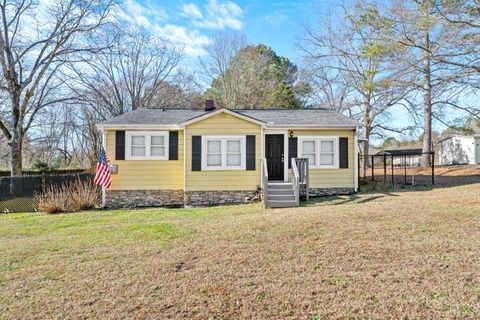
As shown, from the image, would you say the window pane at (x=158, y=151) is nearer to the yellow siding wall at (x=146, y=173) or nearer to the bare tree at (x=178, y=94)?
the yellow siding wall at (x=146, y=173)

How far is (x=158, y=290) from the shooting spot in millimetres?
4016

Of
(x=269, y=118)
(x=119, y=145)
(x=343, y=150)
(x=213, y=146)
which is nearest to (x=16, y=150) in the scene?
(x=119, y=145)

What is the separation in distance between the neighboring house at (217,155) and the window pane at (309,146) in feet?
0.09

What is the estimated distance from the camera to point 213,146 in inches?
488

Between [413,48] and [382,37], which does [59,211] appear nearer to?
[382,37]

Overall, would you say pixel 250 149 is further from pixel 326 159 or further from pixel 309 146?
pixel 326 159

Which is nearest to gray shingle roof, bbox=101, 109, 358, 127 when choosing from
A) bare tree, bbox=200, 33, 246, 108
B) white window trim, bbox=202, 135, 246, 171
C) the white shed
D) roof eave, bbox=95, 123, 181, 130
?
roof eave, bbox=95, 123, 181, 130

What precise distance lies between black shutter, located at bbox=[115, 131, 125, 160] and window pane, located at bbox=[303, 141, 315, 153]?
6962 mm

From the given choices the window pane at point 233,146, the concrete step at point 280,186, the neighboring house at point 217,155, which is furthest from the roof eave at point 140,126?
the concrete step at point 280,186

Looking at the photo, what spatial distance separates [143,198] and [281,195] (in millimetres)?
5398

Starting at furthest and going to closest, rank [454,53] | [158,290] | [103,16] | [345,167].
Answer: [103,16], [345,167], [454,53], [158,290]

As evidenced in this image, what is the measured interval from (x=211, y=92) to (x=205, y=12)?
16573 mm

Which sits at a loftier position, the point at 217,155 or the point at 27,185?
the point at 217,155

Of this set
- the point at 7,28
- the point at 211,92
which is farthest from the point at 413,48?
the point at 211,92
